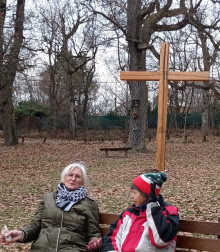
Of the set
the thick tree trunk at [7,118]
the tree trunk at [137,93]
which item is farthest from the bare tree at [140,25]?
the thick tree trunk at [7,118]

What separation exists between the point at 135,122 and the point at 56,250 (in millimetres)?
17008

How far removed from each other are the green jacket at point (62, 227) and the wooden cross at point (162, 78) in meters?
2.05

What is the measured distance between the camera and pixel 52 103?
38.4 meters

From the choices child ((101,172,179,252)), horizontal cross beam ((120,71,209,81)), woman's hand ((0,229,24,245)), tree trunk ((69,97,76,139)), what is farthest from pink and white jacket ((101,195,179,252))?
tree trunk ((69,97,76,139))

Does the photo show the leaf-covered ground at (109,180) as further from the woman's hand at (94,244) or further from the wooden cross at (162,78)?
the woman's hand at (94,244)

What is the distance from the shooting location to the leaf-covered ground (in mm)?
8297

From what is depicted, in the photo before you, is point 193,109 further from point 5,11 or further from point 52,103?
point 5,11

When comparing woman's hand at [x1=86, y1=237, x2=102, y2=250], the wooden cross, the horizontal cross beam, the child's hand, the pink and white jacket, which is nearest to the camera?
the pink and white jacket

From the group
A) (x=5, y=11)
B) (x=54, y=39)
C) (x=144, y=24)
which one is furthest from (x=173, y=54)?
(x=5, y=11)

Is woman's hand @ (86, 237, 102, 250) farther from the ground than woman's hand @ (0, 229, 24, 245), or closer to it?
closer to it

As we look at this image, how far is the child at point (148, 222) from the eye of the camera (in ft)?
10.8

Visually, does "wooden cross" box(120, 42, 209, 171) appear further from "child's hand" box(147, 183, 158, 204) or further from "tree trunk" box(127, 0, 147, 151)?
"tree trunk" box(127, 0, 147, 151)

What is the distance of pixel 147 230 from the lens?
11.2 ft

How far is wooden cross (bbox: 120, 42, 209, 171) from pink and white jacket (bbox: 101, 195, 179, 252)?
230 centimetres
